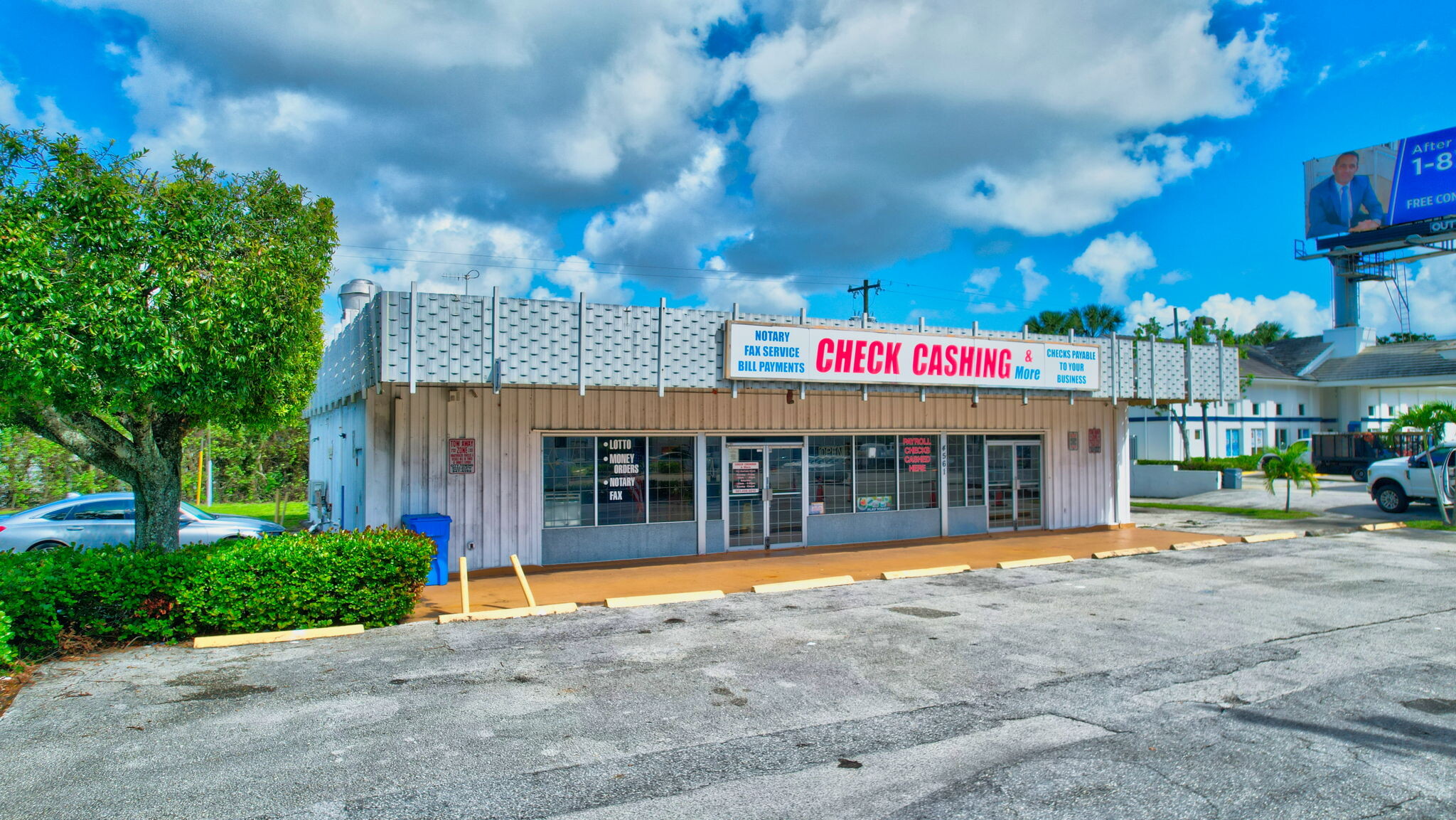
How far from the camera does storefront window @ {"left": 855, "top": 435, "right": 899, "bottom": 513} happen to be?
54.6 ft

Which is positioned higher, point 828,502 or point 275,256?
point 275,256

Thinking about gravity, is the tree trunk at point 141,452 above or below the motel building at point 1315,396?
below

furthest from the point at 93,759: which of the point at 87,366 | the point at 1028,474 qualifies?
the point at 1028,474

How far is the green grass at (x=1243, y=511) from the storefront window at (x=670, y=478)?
16.4m

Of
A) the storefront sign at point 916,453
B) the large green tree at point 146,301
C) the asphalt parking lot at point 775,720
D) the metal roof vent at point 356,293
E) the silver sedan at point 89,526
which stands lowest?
the asphalt parking lot at point 775,720

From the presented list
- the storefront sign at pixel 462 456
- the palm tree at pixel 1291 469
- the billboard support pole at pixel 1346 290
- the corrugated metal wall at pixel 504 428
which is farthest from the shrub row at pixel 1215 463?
the storefront sign at pixel 462 456

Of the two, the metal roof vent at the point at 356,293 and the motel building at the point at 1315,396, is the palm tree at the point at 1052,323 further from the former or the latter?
the metal roof vent at the point at 356,293

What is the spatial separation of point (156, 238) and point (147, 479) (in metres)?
2.95

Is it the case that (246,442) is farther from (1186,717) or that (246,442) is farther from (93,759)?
(1186,717)

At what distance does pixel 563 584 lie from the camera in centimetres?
1211

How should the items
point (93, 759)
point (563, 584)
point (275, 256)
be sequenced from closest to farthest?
point (93, 759) < point (275, 256) < point (563, 584)

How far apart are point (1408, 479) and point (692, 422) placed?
1963 centimetres

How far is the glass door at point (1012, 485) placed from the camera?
18.5 meters

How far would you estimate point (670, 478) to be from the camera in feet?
48.0
